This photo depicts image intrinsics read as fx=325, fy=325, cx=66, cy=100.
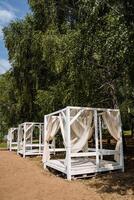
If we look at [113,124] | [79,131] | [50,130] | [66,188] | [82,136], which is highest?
[113,124]

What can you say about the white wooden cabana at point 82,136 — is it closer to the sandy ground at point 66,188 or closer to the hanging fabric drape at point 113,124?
the hanging fabric drape at point 113,124

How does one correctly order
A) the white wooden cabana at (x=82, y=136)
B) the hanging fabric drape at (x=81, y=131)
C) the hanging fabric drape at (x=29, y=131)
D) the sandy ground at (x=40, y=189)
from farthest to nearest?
the hanging fabric drape at (x=29, y=131) < the hanging fabric drape at (x=81, y=131) < the white wooden cabana at (x=82, y=136) < the sandy ground at (x=40, y=189)

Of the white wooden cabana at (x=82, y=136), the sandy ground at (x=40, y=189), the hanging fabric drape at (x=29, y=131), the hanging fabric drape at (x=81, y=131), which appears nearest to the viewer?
the sandy ground at (x=40, y=189)

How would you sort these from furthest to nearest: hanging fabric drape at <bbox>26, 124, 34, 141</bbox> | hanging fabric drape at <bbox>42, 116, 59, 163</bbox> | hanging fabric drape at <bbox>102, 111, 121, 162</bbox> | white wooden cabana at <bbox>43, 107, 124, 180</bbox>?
hanging fabric drape at <bbox>26, 124, 34, 141</bbox>
hanging fabric drape at <bbox>42, 116, 59, 163</bbox>
hanging fabric drape at <bbox>102, 111, 121, 162</bbox>
white wooden cabana at <bbox>43, 107, 124, 180</bbox>

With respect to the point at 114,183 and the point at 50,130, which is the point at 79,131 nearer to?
the point at 114,183

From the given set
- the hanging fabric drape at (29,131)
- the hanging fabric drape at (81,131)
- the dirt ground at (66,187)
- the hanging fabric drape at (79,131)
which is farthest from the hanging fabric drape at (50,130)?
the hanging fabric drape at (29,131)

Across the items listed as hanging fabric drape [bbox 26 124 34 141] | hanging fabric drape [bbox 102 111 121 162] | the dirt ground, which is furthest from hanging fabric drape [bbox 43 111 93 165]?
hanging fabric drape [bbox 26 124 34 141]

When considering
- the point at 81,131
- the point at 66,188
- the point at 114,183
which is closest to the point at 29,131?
the point at 81,131

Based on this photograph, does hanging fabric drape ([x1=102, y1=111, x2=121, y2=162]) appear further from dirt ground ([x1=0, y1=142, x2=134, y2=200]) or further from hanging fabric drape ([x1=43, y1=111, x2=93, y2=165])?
dirt ground ([x1=0, y1=142, x2=134, y2=200])

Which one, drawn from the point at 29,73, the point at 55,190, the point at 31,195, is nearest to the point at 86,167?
the point at 55,190

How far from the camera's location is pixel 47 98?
1775 centimetres

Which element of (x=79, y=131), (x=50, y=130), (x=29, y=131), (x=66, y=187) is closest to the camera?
(x=66, y=187)

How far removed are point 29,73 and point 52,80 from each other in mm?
2144

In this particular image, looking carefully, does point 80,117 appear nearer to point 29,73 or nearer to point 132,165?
point 132,165
